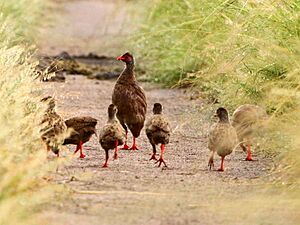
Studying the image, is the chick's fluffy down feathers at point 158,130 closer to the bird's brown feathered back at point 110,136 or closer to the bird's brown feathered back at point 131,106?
the bird's brown feathered back at point 110,136

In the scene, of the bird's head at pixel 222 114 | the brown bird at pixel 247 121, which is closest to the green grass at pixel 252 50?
the brown bird at pixel 247 121

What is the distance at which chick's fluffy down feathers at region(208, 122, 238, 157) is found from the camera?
32.4 ft

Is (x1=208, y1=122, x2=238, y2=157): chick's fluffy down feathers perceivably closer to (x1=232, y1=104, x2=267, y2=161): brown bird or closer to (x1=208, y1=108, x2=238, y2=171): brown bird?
(x1=208, y1=108, x2=238, y2=171): brown bird

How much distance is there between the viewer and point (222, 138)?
990cm

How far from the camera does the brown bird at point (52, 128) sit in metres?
9.36

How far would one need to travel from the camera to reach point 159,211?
7949 millimetres

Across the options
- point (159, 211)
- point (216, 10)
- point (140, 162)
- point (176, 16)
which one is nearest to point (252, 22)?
point (216, 10)

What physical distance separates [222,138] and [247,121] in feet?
1.76

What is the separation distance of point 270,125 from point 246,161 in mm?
1244

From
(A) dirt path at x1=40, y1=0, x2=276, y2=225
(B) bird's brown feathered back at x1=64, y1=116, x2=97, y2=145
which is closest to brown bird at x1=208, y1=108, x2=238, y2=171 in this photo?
(A) dirt path at x1=40, y1=0, x2=276, y2=225

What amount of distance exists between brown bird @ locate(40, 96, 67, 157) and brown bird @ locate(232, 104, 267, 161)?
1491 millimetres

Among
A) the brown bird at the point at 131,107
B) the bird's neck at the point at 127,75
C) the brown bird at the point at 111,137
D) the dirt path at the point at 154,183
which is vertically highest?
the bird's neck at the point at 127,75

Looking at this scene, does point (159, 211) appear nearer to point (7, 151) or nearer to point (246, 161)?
point (7, 151)

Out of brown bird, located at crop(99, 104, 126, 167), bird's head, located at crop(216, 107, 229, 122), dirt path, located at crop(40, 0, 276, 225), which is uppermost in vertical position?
bird's head, located at crop(216, 107, 229, 122)
